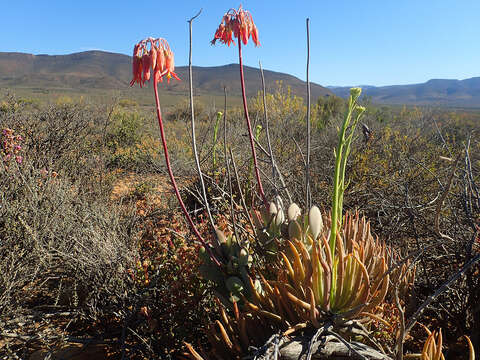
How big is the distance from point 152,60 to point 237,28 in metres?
0.80

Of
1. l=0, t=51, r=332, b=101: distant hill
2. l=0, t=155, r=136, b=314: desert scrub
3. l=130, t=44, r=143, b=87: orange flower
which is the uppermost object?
l=0, t=51, r=332, b=101: distant hill

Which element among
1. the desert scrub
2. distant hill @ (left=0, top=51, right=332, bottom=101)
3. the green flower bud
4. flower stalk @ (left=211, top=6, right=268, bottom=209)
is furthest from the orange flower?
distant hill @ (left=0, top=51, right=332, bottom=101)

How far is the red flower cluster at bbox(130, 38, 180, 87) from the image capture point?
1678mm

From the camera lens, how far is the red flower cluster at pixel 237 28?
2.17m

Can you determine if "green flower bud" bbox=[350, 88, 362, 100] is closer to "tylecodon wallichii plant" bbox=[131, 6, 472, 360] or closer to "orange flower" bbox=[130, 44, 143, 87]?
"tylecodon wallichii plant" bbox=[131, 6, 472, 360]

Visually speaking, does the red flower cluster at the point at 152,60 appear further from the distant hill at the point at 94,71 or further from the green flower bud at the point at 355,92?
the distant hill at the point at 94,71

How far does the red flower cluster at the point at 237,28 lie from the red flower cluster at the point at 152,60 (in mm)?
656

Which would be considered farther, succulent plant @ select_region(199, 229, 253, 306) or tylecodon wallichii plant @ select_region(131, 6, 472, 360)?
succulent plant @ select_region(199, 229, 253, 306)

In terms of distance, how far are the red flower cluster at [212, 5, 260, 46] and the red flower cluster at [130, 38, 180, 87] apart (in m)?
0.66

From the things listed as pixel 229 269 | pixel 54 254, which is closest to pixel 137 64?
pixel 229 269

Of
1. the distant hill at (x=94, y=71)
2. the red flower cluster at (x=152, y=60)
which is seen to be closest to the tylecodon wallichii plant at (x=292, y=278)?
the red flower cluster at (x=152, y=60)

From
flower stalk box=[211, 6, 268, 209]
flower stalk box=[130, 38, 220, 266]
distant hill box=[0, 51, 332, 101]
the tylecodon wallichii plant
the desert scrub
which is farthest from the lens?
distant hill box=[0, 51, 332, 101]

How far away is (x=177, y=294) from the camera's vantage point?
2.47 metres

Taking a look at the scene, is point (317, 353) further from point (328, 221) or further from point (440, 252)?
point (440, 252)
